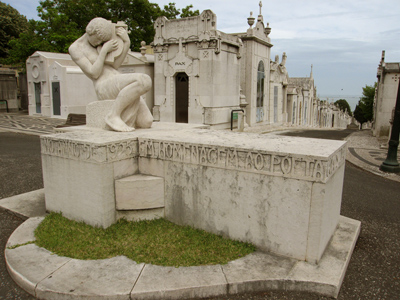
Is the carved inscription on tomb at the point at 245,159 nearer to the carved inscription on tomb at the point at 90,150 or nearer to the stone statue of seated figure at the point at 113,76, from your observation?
the carved inscription on tomb at the point at 90,150

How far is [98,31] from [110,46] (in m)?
0.29

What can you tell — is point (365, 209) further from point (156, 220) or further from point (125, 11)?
point (125, 11)

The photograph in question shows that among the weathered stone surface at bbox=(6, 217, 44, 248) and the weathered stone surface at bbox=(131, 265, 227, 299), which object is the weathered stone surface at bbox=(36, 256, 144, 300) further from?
the weathered stone surface at bbox=(6, 217, 44, 248)

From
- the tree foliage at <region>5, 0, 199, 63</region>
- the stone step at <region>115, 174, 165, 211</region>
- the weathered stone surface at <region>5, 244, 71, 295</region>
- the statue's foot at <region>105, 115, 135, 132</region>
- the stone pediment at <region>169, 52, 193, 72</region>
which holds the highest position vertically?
the tree foliage at <region>5, 0, 199, 63</region>

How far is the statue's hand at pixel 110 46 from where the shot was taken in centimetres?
538

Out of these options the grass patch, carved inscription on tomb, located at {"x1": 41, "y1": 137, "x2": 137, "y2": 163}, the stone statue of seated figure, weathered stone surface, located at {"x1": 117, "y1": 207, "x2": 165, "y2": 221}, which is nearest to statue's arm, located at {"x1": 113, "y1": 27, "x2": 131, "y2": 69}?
the stone statue of seated figure

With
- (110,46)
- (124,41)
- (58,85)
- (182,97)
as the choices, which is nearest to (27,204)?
(110,46)

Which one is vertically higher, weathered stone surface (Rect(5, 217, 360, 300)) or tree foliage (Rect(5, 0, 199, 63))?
tree foliage (Rect(5, 0, 199, 63))

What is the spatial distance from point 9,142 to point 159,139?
9.53 meters

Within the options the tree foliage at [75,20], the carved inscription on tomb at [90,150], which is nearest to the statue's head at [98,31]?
the carved inscription on tomb at [90,150]

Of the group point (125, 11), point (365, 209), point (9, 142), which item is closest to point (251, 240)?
point (365, 209)

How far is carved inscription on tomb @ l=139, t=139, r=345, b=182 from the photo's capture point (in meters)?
3.16

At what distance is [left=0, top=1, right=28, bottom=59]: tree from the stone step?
36571mm

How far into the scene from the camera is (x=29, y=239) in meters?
3.79
